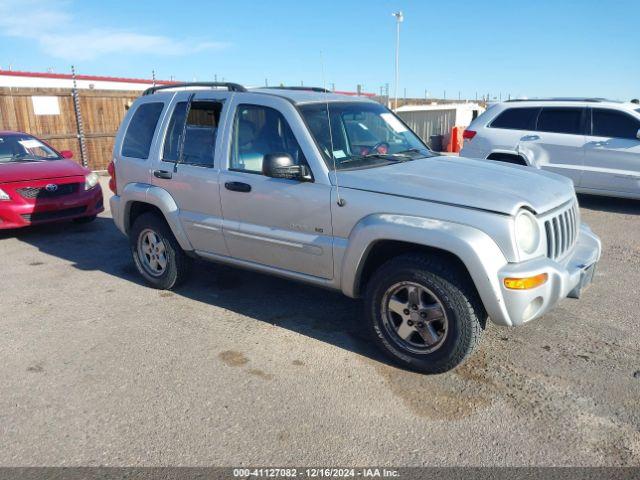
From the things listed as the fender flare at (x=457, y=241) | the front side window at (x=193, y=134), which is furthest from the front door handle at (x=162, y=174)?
the fender flare at (x=457, y=241)

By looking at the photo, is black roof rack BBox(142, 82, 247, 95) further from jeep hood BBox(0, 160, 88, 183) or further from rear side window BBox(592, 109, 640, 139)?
rear side window BBox(592, 109, 640, 139)

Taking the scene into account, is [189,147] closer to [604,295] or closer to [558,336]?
[558,336]

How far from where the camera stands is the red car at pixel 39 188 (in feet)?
23.5

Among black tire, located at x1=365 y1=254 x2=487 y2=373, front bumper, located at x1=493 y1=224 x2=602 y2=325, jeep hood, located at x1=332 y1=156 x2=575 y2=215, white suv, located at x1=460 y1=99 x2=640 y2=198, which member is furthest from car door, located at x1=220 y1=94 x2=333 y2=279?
white suv, located at x1=460 y1=99 x2=640 y2=198

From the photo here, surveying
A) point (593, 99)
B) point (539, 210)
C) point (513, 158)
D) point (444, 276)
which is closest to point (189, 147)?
point (444, 276)

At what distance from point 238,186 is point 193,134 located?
821 mm

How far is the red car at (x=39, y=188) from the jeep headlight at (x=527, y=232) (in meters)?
6.45

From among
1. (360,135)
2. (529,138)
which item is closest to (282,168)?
(360,135)

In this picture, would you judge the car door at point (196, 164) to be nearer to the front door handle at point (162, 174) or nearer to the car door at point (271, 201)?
the front door handle at point (162, 174)

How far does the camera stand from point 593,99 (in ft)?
28.5

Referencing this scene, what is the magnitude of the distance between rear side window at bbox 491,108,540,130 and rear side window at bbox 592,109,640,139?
941 millimetres

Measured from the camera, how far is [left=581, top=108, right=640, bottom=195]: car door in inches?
325

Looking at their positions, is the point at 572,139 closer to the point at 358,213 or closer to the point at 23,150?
the point at 358,213

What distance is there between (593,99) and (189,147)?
275 inches
